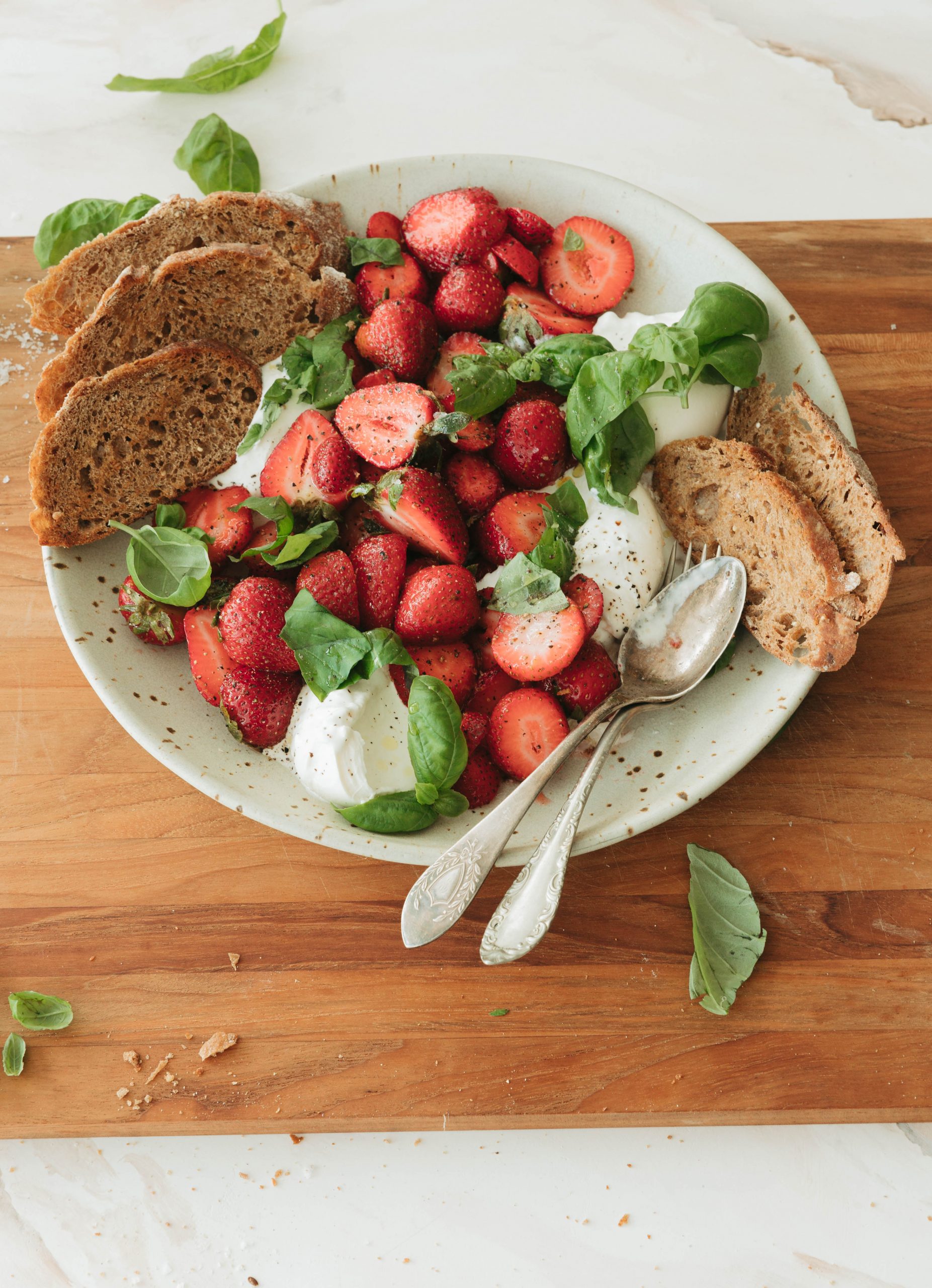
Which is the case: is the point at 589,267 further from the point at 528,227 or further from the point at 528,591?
the point at 528,591

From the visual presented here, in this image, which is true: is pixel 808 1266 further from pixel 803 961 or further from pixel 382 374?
pixel 382 374

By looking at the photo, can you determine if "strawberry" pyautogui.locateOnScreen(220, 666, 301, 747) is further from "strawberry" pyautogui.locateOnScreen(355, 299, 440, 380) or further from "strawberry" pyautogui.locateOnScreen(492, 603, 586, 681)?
"strawberry" pyautogui.locateOnScreen(355, 299, 440, 380)

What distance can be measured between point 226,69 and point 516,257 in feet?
3.47

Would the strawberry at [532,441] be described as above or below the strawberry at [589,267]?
below

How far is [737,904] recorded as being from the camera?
1815mm

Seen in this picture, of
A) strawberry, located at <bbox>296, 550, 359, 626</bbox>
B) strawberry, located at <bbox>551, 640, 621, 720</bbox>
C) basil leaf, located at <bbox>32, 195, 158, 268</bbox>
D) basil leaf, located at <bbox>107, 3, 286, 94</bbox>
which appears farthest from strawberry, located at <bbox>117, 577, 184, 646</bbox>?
basil leaf, located at <bbox>107, 3, 286, 94</bbox>

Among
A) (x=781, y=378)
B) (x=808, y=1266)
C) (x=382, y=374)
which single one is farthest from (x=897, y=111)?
(x=808, y=1266)

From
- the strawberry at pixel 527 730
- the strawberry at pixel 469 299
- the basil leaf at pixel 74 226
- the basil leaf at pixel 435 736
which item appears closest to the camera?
the basil leaf at pixel 435 736

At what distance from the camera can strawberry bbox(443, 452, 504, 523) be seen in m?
1.90

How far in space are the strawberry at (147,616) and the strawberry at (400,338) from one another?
621mm

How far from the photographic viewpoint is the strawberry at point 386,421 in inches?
72.0

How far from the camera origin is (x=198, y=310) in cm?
193

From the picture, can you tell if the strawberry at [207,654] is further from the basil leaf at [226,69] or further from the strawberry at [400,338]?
the basil leaf at [226,69]

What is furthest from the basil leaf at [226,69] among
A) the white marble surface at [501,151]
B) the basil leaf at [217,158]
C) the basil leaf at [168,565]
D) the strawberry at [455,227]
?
the basil leaf at [168,565]
